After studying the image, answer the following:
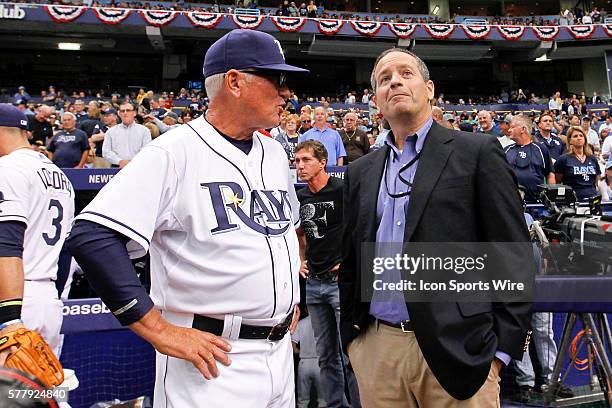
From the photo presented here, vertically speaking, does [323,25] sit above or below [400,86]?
above

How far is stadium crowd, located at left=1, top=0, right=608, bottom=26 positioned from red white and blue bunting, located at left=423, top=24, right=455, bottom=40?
196cm

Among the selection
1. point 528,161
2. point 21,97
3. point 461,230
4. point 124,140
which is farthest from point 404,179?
point 21,97

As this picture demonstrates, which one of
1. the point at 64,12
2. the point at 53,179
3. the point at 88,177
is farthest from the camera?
the point at 64,12

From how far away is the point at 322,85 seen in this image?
32.8 meters

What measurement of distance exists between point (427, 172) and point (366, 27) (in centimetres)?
2836

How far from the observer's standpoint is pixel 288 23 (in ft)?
86.1

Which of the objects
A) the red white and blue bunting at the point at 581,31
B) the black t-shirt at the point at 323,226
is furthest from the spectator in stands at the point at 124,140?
the red white and blue bunting at the point at 581,31

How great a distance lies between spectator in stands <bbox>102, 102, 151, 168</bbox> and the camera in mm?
6594

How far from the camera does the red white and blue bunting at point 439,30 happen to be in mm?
28266

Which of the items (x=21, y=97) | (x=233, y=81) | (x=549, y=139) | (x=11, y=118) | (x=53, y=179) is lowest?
(x=53, y=179)

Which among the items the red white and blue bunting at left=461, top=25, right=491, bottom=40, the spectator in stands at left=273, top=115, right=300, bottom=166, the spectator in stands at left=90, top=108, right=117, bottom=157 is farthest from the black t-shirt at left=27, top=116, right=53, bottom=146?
the red white and blue bunting at left=461, top=25, right=491, bottom=40

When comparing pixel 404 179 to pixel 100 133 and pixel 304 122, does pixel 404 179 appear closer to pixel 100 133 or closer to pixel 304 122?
Result: pixel 100 133

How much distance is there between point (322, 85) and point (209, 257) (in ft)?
106

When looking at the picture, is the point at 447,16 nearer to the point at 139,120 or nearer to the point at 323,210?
the point at 139,120
